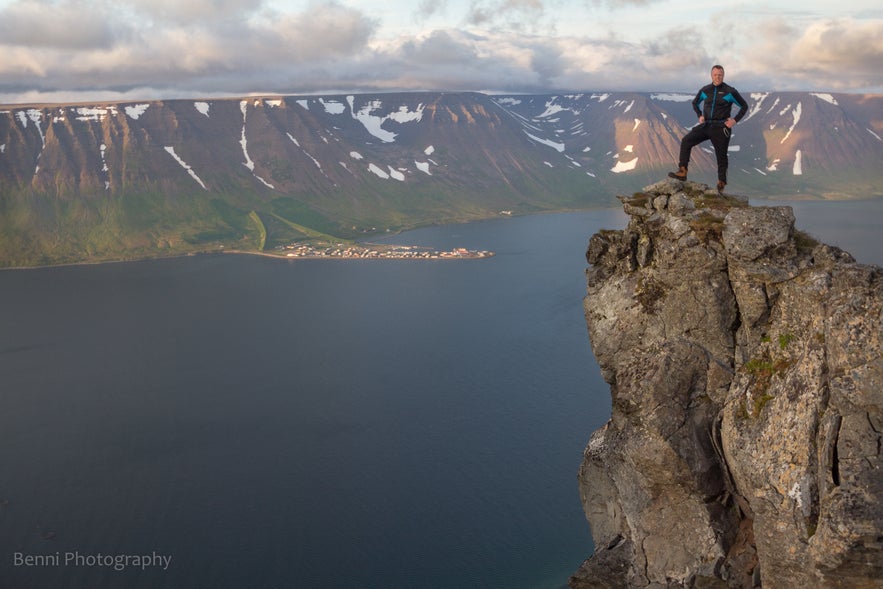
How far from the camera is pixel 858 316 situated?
1470cm

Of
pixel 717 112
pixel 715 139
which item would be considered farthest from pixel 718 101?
pixel 715 139

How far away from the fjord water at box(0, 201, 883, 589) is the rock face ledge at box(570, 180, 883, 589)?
3305 cm

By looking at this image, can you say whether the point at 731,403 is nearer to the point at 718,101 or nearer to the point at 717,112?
the point at 717,112

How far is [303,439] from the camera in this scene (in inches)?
2891

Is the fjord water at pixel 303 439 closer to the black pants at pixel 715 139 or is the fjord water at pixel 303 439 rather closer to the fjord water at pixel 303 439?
the fjord water at pixel 303 439

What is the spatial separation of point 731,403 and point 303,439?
61.2 metres

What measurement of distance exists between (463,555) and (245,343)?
223 feet

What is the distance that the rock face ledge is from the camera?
563 inches

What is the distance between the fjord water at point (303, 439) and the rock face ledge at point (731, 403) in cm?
3305

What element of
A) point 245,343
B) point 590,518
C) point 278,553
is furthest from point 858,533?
point 245,343

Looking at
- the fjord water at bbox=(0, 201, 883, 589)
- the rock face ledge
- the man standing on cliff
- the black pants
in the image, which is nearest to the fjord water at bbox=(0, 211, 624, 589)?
the fjord water at bbox=(0, 201, 883, 589)

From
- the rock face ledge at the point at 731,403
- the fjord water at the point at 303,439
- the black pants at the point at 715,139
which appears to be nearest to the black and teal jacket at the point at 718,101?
the black pants at the point at 715,139

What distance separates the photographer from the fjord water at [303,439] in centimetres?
5312

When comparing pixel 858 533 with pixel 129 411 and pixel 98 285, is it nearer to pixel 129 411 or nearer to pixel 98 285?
pixel 129 411
